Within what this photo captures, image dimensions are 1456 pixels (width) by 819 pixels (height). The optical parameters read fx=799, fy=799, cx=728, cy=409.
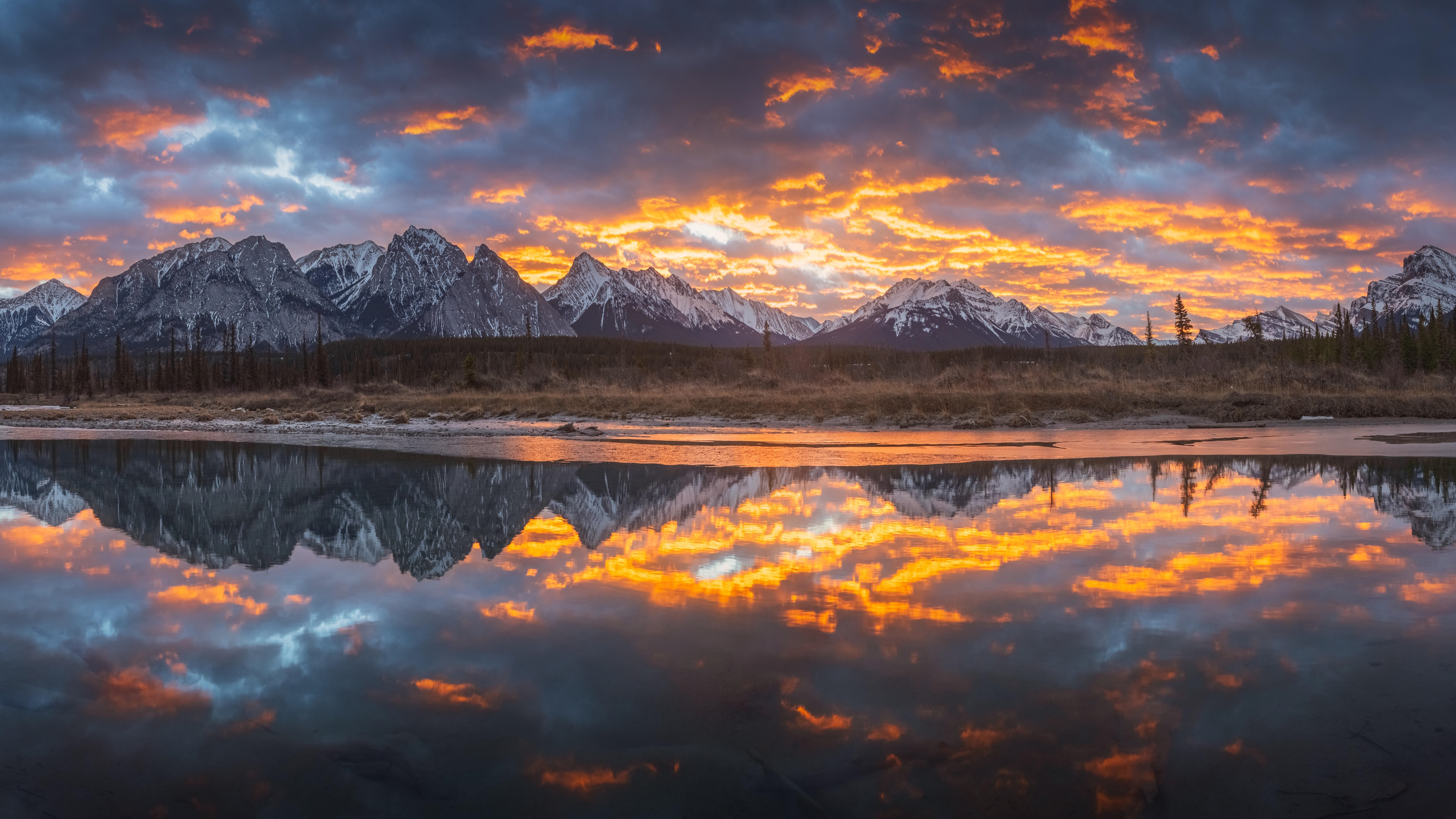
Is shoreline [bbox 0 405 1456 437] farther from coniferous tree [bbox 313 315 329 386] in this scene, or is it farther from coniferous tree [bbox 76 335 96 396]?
coniferous tree [bbox 76 335 96 396]

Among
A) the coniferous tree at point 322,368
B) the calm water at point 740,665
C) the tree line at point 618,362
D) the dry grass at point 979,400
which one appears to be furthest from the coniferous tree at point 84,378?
the calm water at point 740,665

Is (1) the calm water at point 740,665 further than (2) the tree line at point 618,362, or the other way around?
(2) the tree line at point 618,362

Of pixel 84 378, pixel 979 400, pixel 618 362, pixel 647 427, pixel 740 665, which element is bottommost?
pixel 740 665

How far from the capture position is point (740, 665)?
4.95 m

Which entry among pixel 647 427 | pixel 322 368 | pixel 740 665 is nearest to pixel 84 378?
pixel 322 368

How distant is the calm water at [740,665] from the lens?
3613mm

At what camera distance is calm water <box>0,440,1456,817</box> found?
361cm

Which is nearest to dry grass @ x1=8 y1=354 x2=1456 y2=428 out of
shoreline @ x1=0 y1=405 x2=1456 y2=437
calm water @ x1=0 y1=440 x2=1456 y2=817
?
shoreline @ x1=0 y1=405 x2=1456 y2=437

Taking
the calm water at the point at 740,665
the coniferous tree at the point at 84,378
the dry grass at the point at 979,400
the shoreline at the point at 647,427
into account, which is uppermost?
the coniferous tree at the point at 84,378

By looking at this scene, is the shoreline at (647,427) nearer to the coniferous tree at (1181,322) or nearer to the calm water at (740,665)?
the calm water at (740,665)

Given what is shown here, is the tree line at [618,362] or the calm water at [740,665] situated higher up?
the tree line at [618,362]

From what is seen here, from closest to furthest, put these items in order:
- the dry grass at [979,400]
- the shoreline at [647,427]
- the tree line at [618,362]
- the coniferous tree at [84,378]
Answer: the shoreline at [647,427]
the dry grass at [979,400]
the tree line at [618,362]
the coniferous tree at [84,378]

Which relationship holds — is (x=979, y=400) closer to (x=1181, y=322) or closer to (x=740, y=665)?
(x=740, y=665)

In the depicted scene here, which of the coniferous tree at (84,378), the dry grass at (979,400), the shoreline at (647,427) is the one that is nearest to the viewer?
the shoreline at (647,427)
